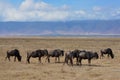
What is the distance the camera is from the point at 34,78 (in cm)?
2244

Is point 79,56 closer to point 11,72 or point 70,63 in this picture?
point 70,63

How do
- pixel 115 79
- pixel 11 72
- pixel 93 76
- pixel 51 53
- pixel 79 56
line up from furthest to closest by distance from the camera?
pixel 51 53 → pixel 79 56 → pixel 11 72 → pixel 93 76 → pixel 115 79

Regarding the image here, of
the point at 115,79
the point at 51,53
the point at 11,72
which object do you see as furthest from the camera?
the point at 51,53

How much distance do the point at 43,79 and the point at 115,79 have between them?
14.9 feet

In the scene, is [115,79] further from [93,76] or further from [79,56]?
[79,56]

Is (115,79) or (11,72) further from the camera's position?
(11,72)

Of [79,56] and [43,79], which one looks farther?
[79,56]

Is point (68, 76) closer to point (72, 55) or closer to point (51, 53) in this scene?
point (72, 55)

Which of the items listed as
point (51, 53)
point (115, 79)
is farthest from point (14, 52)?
point (115, 79)

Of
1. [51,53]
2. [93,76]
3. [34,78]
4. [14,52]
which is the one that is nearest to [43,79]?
[34,78]

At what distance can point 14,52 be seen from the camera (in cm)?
3503

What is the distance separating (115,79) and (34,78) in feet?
17.1

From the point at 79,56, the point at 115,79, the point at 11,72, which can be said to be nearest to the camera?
the point at 115,79

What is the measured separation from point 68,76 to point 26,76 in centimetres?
283
